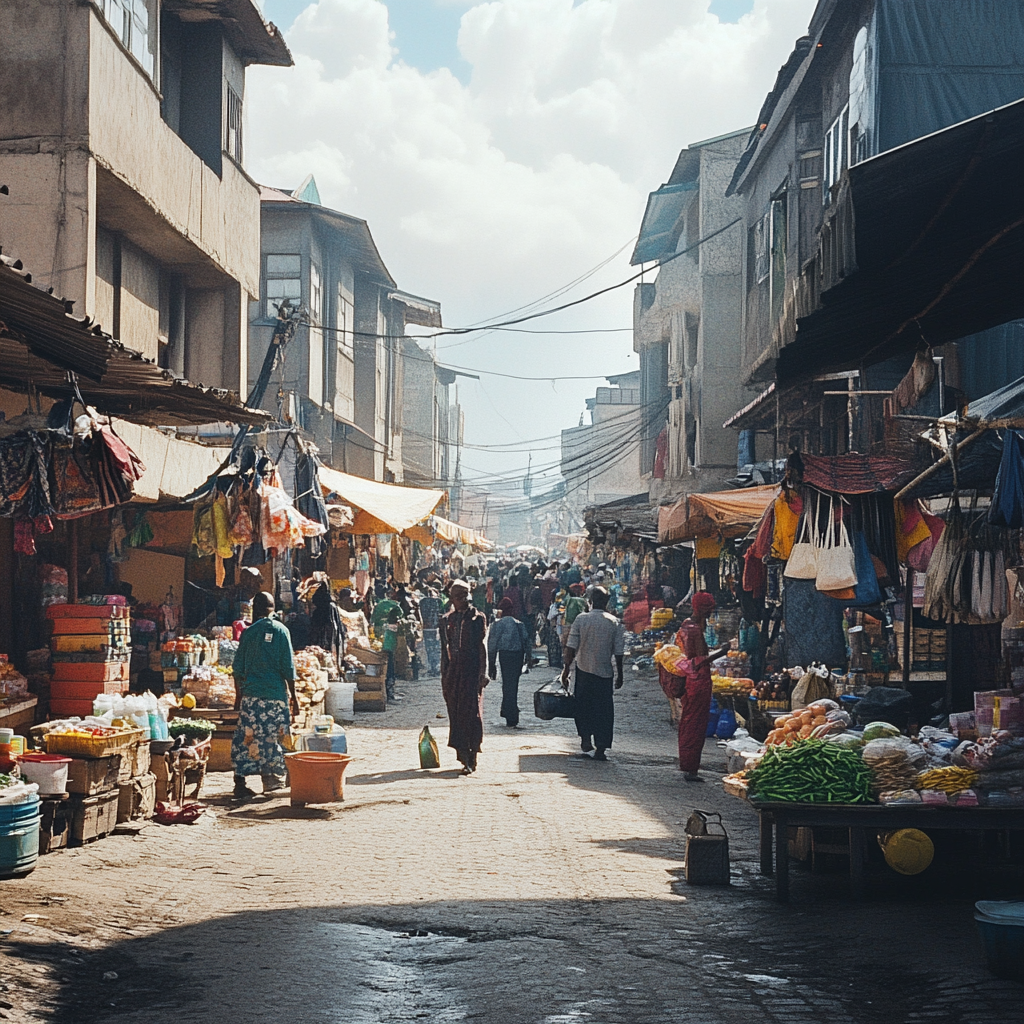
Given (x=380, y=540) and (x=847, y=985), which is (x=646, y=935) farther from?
(x=380, y=540)

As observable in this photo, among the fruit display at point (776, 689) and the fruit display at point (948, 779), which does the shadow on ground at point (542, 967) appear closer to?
the fruit display at point (948, 779)

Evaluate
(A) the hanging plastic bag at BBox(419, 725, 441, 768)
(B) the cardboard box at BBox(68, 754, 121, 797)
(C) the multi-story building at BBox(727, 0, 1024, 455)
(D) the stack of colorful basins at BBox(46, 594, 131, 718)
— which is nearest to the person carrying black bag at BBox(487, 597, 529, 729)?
(A) the hanging plastic bag at BBox(419, 725, 441, 768)

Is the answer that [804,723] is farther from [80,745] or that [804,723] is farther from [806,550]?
[80,745]

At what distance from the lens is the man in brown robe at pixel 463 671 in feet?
40.9

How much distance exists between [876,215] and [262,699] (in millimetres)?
7452

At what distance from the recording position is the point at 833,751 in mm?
7602

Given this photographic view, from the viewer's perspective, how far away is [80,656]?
1102 cm

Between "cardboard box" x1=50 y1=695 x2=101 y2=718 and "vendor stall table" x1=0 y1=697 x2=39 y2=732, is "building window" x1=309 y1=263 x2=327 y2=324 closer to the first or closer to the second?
"cardboard box" x1=50 y1=695 x2=101 y2=718

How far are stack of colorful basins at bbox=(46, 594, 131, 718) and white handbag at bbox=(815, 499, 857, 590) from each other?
6.25m

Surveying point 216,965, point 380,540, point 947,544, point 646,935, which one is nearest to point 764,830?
point 646,935

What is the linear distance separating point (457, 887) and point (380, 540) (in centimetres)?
1754

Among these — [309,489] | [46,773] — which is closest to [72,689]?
[46,773]

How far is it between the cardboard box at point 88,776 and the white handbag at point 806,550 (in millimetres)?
5252

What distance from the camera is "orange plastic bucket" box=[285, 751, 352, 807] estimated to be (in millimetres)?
10406
